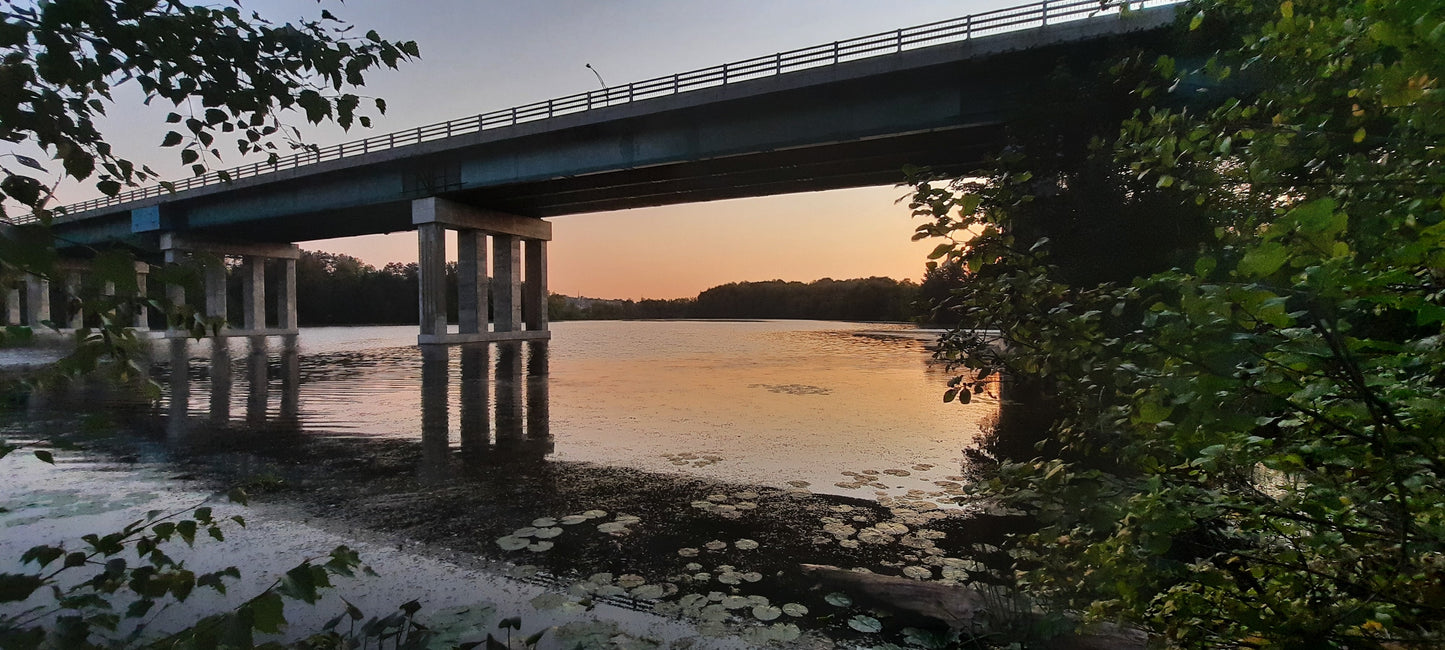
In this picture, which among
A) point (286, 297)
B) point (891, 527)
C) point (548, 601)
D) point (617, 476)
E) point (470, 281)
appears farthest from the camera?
point (286, 297)

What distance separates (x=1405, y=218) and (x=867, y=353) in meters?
28.4

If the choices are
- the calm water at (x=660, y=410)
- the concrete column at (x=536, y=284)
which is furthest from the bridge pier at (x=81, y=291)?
the concrete column at (x=536, y=284)

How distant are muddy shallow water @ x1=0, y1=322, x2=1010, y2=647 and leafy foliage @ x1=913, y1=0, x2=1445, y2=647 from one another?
190 centimetres

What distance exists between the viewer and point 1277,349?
1.63 metres

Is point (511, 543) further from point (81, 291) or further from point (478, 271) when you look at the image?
point (478, 271)

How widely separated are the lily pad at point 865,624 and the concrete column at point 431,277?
3739 cm

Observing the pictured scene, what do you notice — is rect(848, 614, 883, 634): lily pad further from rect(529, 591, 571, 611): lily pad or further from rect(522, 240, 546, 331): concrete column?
rect(522, 240, 546, 331): concrete column

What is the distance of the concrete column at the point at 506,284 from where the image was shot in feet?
142

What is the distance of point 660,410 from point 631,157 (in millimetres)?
20092

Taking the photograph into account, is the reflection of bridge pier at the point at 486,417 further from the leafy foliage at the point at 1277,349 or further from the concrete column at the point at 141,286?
the leafy foliage at the point at 1277,349

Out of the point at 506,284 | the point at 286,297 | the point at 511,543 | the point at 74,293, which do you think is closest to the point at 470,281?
the point at 506,284

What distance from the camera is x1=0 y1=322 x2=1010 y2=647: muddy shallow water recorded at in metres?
4.55

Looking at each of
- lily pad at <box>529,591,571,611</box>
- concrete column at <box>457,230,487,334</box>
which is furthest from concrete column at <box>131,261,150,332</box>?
concrete column at <box>457,230,487,334</box>

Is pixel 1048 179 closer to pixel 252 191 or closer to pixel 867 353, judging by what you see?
pixel 867 353
